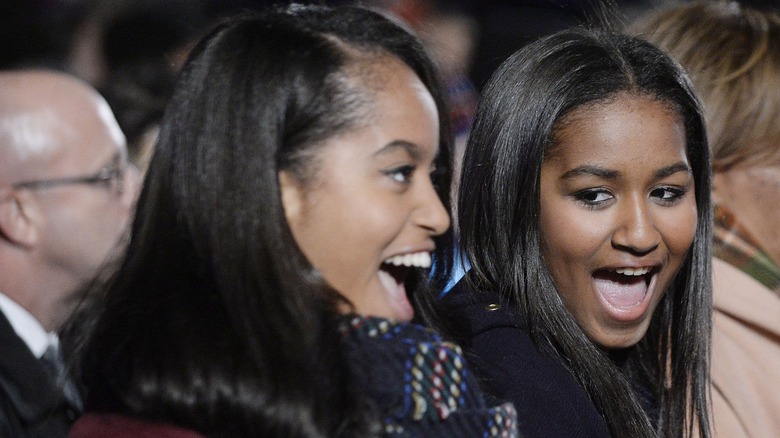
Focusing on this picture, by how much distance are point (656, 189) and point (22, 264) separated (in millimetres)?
1480

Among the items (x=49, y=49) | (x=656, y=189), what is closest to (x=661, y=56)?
(x=656, y=189)

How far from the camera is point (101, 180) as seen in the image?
103 inches

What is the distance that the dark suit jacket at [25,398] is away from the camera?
2006 mm

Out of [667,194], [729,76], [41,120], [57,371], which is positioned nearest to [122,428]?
[57,371]

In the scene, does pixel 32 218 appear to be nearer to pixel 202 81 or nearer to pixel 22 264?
pixel 22 264

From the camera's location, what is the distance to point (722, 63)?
2668 millimetres

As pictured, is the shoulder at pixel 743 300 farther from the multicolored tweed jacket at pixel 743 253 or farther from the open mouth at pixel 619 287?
the open mouth at pixel 619 287

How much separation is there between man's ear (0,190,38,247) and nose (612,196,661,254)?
4.58 feet

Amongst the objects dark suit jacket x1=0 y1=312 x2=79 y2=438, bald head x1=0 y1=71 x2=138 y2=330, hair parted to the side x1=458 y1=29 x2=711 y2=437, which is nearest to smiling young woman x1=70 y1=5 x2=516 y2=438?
hair parted to the side x1=458 y1=29 x2=711 y2=437

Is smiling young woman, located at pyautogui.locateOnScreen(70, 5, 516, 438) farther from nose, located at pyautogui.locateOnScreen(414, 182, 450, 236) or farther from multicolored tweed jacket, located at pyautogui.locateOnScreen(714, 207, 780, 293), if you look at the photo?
multicolored tweed jacket, located at pyautogui.locateOnScreen(714, 207, 780, 293)

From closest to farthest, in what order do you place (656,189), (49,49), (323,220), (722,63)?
(323,220), (656,189), (722,63), (49,49)

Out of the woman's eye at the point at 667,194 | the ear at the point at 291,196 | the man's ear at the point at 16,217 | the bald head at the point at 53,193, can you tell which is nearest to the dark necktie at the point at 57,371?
the bald head at the point at 53,193

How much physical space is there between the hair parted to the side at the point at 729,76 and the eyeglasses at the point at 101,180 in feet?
4.37

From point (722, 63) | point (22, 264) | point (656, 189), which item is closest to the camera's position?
point (656, 189)
